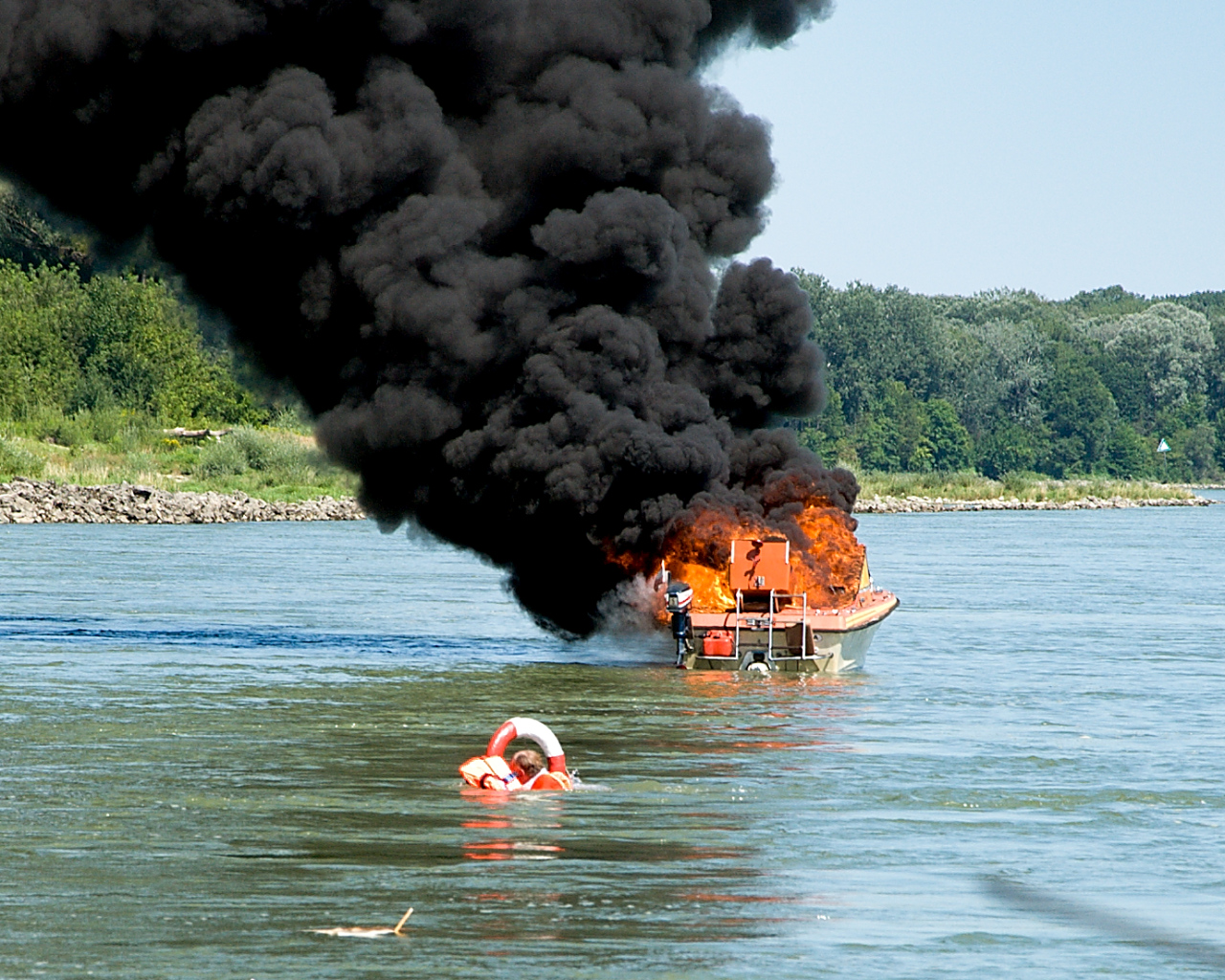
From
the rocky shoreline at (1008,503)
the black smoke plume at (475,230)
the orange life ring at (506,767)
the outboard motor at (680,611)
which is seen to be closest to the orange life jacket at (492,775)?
the orange life ring at (506,767)

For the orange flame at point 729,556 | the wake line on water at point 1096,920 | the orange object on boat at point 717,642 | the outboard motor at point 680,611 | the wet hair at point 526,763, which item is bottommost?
the wake line on water at point 1096,920

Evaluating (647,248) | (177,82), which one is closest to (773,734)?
(647,248)

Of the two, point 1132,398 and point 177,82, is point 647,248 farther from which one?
point 1132,398

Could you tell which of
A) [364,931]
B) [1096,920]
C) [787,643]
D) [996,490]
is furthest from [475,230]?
[996,490]

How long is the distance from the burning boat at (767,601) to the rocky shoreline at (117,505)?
39810 mm

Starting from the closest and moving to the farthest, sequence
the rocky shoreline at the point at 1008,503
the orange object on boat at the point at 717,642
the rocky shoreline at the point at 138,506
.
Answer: the orange object on boat at the point at 717,642
the rocky shoreline at the point at 138,506
the rocky shoreline at the point at 1008,503

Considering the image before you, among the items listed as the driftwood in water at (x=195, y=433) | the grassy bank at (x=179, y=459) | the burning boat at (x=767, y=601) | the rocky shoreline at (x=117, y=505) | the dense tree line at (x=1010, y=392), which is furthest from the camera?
the dense tree line at (x=1010, y=392)

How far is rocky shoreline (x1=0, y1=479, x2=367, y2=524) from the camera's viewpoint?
70.4 m

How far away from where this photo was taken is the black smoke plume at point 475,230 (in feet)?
97.0

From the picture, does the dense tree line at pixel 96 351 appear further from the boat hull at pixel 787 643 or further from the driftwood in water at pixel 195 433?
the boat hull at pixel 787 643

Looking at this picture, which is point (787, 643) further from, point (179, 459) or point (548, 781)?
point (179, 459)

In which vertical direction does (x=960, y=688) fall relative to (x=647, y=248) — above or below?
below

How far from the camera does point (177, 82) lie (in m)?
31.5

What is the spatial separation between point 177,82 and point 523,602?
408 inches
